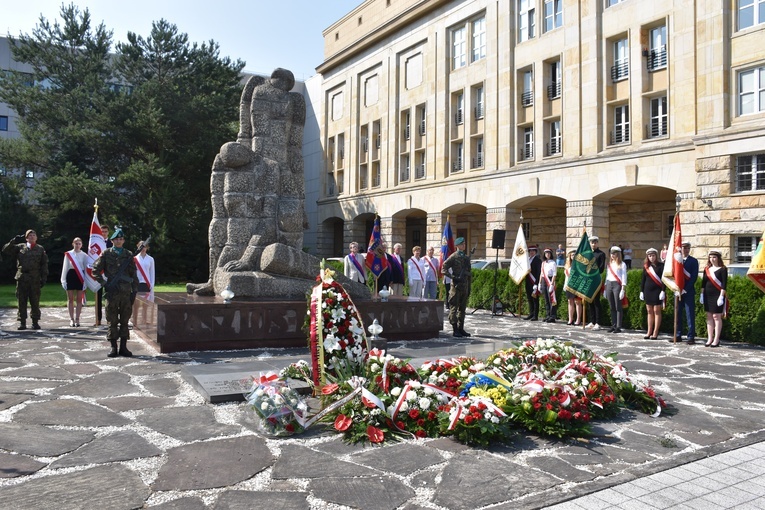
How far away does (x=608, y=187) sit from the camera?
23.6 meters

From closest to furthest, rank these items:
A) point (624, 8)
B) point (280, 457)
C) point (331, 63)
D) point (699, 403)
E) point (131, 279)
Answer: point (280, 457) < point (699, 403) < point (131, 279) < point (624, 8) < point (331, 63)

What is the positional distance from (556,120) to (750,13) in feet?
27.4

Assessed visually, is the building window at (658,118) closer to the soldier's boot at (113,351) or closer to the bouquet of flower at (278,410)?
the soldier's boot at (113,351)

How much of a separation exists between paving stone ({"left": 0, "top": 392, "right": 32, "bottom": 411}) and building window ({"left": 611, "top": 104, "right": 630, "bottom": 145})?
22855 millimetres

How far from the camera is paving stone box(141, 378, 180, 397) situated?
258 inches

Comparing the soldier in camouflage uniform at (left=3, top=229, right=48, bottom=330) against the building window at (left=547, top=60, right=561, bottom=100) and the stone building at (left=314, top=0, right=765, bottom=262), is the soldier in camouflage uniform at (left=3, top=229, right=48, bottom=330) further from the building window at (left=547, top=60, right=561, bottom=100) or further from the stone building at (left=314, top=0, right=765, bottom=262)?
the building window at (left=547, top=60, right=561, bottom=100)

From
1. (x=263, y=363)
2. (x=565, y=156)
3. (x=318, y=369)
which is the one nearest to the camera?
(x=318, y=369)

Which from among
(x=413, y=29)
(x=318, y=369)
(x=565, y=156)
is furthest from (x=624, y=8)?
(x=318, y=369)

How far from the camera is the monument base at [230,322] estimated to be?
9.16 metres

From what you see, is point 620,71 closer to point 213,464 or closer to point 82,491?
point 213,464

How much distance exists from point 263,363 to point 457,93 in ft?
87.3

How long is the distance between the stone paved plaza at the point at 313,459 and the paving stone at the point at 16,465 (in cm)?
1

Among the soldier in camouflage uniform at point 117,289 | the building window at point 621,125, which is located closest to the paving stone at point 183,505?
the soldier in camouflage uniform at point 117,289

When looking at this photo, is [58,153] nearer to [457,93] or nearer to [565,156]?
[457,93]
